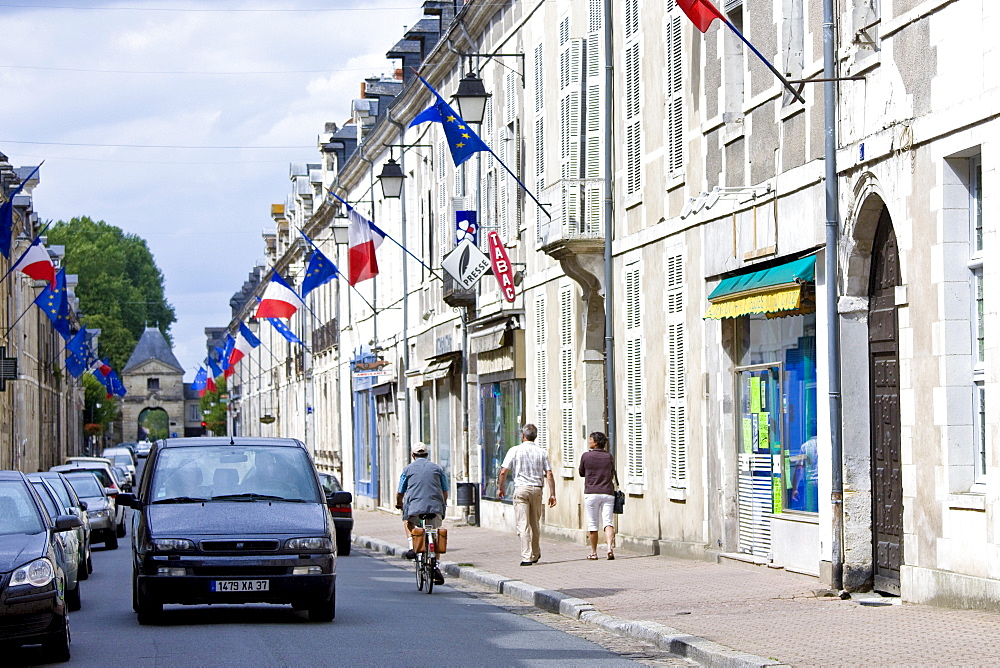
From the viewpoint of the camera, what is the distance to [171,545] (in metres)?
14.0

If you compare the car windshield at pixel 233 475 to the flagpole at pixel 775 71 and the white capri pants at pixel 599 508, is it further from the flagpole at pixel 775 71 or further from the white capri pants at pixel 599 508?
the white capri pants at pixel 599 508

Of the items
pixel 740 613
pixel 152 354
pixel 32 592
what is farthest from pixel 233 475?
pixel 152 354

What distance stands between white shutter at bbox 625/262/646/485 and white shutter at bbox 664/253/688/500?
4.28ft

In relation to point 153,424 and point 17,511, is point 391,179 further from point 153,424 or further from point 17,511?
point 153,424

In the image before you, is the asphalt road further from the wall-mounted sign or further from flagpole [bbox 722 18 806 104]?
the wall-mounted sign

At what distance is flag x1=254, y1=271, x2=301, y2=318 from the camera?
4550 centimetres

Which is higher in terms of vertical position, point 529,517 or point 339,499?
point 339,499

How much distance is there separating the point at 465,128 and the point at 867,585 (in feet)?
39.5

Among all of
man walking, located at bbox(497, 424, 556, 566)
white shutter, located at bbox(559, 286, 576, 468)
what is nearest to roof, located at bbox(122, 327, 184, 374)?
white shutter, located at bbox(559, 286, 576, 468)

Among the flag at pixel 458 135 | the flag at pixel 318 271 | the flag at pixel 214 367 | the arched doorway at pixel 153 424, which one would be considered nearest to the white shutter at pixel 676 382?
the flag at pixel 458 135

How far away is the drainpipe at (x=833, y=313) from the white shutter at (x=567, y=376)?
10.9 m

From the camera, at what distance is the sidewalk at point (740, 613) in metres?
11.1

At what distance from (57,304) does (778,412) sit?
3746cm

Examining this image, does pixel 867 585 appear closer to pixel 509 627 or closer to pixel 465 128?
pixel 509 627
